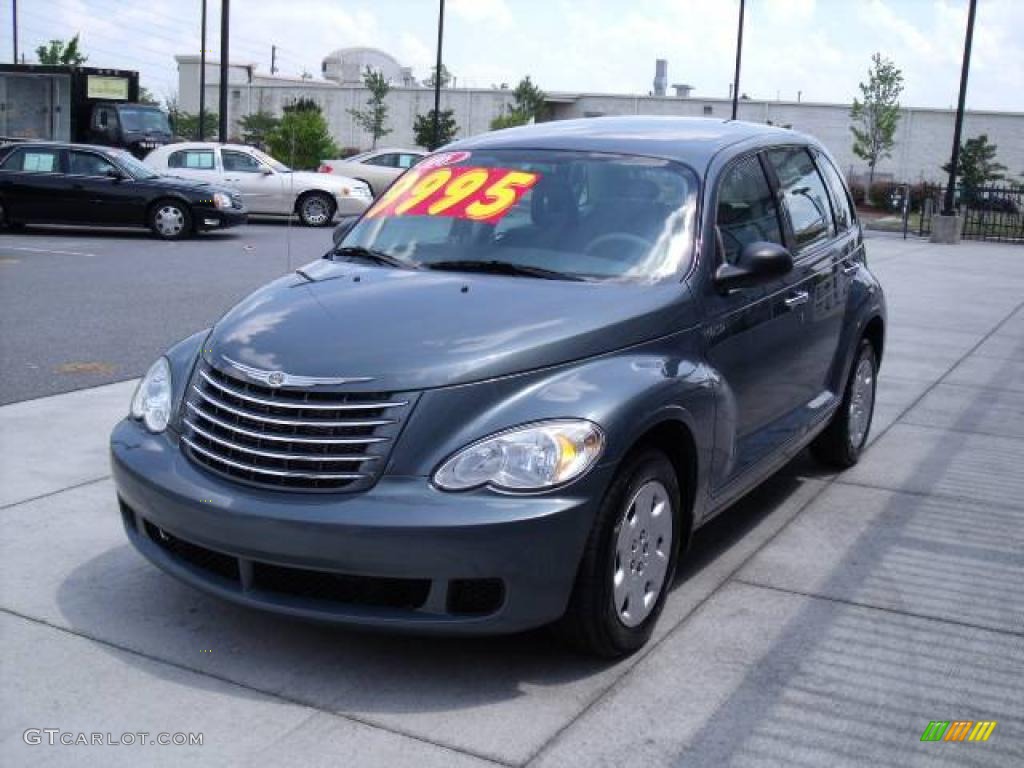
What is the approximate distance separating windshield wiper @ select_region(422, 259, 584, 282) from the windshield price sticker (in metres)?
0.28

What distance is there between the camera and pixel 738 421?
496 cm

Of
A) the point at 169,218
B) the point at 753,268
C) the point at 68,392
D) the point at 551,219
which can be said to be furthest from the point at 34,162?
the point at 753,268

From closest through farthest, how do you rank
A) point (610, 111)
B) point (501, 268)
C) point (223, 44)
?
point (501, 268) → point (223, 44) → point (610, 111)

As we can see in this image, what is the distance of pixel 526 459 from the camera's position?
3.79 metres

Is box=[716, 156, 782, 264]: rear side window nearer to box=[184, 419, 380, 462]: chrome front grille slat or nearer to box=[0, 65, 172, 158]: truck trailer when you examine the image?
box=[184, 419, 380, 462]: chrome front grille slat

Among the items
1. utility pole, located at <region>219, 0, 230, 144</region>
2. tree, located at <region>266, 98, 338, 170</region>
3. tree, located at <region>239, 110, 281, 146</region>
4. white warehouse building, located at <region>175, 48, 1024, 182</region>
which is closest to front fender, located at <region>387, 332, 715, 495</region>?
utility pole, located at <region>219, 0, 230, 144</region>

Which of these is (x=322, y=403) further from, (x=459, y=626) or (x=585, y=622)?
(x=585, y=622)

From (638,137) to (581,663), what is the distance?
7.85 ft

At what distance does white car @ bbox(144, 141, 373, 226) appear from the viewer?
2300cm

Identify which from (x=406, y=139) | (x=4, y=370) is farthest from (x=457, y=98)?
(x=4, y=370)

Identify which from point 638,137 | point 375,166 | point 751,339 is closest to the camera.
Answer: point 751,339

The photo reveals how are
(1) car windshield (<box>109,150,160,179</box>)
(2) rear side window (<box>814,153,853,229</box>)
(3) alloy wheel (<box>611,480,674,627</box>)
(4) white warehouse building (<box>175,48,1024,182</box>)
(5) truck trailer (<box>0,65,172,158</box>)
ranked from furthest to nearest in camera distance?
(4) white warehouse building (<box>175,48,1024,182</box>) → (5) truck trailer (<box>0,65,172,158</box>) → (1) car windshield (<box>109,150,160,179</box>) → (2) rear side window (<box>814,153,853,229</box>) → (3) alloy wheel (<box>611,480,674,627</box>)

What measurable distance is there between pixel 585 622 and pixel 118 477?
5.64 ft

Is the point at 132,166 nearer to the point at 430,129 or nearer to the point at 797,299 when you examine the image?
the point at 797,299
